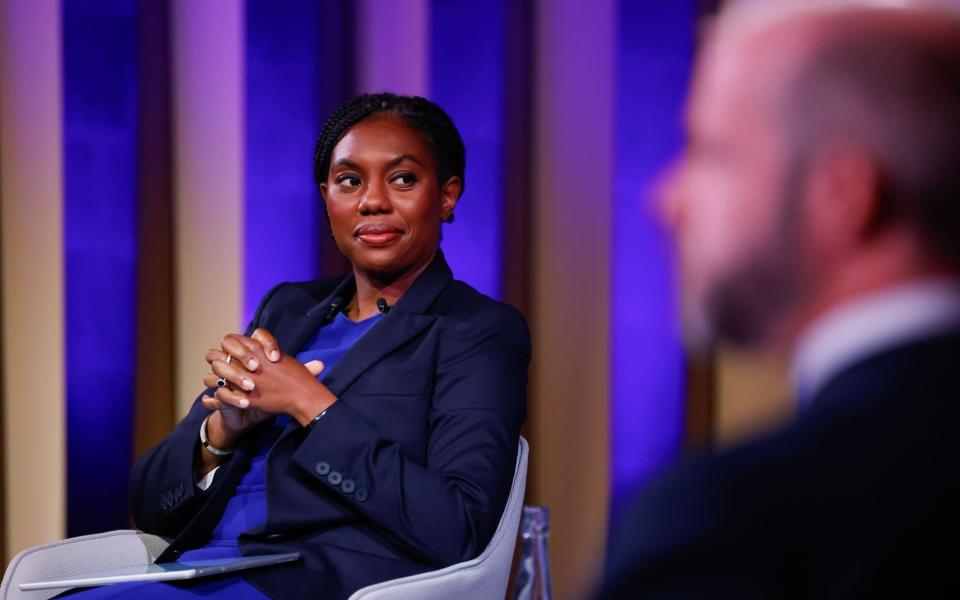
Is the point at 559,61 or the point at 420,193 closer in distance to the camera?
the point at 420,193

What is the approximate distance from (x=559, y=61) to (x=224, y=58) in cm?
95

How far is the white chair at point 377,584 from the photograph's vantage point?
1680mm

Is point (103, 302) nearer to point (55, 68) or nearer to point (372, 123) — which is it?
point (55, 68)

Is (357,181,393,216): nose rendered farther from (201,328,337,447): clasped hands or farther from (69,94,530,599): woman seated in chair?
(201,328,337,447): clasped hands

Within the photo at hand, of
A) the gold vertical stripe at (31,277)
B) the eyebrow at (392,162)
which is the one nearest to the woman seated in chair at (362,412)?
the eyebrow at (392,162)

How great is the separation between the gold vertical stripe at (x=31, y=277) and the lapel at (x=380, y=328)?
1.04 metres

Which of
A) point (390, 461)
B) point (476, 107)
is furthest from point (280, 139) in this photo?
point (390, 461)

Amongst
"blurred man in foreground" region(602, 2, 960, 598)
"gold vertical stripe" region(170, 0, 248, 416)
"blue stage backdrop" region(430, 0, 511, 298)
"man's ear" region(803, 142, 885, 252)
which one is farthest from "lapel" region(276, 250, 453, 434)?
"man's ear" region(803, 142, 885, 252)

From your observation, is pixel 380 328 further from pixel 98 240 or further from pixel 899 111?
pixel 899 111

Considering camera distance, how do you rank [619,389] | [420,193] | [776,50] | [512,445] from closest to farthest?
[776,50] → [512,445] → [420,193] → [619,389]

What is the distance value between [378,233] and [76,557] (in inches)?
33.8

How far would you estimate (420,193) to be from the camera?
82.7 inches

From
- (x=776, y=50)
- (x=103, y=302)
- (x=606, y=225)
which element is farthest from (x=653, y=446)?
(x=776, y=50)

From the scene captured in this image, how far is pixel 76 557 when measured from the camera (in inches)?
80.2
